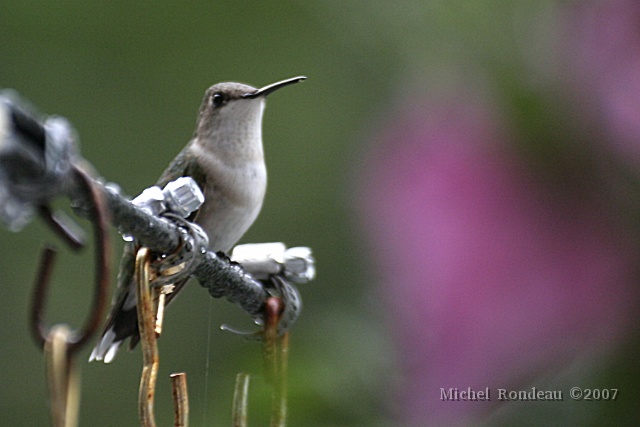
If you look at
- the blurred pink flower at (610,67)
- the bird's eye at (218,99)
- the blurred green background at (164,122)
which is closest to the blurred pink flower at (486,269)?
the blurred pink flower at (610,67)

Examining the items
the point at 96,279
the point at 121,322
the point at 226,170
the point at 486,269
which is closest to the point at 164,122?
the point at 226,170

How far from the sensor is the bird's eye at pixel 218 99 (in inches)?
40.8

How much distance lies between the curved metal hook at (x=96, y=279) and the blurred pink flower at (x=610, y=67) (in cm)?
39

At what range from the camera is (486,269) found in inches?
28.1

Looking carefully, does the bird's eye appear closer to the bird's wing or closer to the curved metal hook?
the bird's wing

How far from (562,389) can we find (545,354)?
0.05 m

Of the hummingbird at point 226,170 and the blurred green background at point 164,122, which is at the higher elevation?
the blurred green background at point 164,122

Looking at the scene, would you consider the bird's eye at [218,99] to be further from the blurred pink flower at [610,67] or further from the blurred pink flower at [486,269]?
the blurred pink flower at [610,67]

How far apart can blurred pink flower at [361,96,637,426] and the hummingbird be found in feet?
0.61

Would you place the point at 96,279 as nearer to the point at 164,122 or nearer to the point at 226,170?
the point at 226,170

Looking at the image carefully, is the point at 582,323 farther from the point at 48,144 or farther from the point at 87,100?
the point at 87,100

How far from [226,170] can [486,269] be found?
1.04 feet

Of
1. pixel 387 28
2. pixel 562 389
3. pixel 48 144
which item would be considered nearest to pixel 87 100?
pixel 387 28

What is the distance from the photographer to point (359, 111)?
2027 mm
